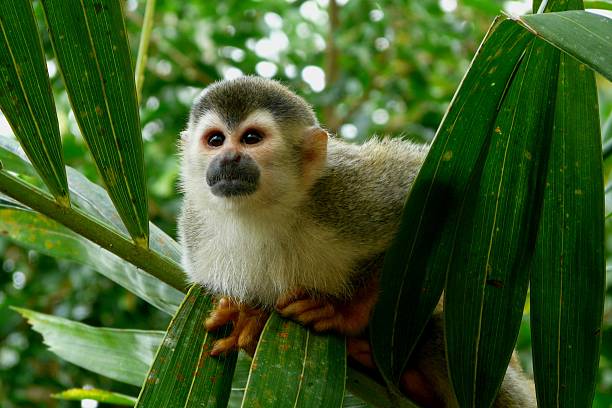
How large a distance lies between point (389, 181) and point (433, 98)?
10.4 ft

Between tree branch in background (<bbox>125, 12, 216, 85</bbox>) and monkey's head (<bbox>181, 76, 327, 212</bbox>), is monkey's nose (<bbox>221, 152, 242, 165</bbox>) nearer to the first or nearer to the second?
monkey's head (<bbox>181, 76, 327, 212</bbox>)

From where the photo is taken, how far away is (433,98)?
5129 millimetres

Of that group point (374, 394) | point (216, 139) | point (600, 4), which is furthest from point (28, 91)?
point (600, 4)

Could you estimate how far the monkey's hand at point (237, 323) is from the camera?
157 centimetres

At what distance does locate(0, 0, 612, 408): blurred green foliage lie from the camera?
4.20m

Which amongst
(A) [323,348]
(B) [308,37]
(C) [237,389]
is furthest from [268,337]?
(B) [308,37]

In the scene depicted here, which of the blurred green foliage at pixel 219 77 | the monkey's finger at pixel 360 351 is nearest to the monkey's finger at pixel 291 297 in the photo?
the monkey's finger at pixel 360 351

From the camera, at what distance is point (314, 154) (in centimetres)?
226

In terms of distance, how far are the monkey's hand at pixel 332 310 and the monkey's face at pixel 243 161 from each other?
36cm

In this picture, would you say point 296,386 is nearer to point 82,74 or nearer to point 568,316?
point 568,316

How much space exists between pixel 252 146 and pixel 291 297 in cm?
55

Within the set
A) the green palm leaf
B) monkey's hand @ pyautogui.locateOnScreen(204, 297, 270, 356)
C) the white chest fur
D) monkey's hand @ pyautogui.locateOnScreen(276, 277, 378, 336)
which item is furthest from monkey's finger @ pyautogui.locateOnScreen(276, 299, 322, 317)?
the green palm leaf

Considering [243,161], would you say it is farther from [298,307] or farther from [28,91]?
[28,91]

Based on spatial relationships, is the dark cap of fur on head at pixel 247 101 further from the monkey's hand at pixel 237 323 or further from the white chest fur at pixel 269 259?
the monkey's hand at pixel 237 323
